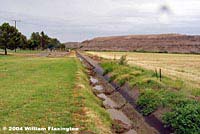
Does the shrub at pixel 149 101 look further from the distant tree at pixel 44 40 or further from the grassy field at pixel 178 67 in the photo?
the distant tree at pixel 44 40

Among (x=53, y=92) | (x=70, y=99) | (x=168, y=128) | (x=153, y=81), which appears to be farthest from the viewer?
(x=153, y=81)

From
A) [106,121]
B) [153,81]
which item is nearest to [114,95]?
[153,81]

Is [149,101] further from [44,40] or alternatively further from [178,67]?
[44,40]

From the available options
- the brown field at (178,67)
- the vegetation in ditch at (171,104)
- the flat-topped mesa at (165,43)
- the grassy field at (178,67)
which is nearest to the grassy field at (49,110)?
the vegetation in ditch at (171,104)

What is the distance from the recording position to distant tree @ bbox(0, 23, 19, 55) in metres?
66.3

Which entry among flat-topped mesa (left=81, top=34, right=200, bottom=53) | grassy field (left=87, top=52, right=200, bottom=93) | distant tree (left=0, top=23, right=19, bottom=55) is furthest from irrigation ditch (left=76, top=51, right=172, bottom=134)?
flat-topped mesa (left=81, top=34, right=200, bottom=53)

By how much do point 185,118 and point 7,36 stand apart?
207 feet

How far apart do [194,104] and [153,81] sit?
6367 mm

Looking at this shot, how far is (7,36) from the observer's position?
220 ft

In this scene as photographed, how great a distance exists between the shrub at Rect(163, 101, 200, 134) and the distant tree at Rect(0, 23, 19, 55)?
60.7 metres

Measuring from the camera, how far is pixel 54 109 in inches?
435

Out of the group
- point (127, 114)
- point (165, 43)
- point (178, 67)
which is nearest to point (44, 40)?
point (165, 43)

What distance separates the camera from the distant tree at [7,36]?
66312mm

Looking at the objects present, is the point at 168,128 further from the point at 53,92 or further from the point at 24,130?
the point at 53,92
